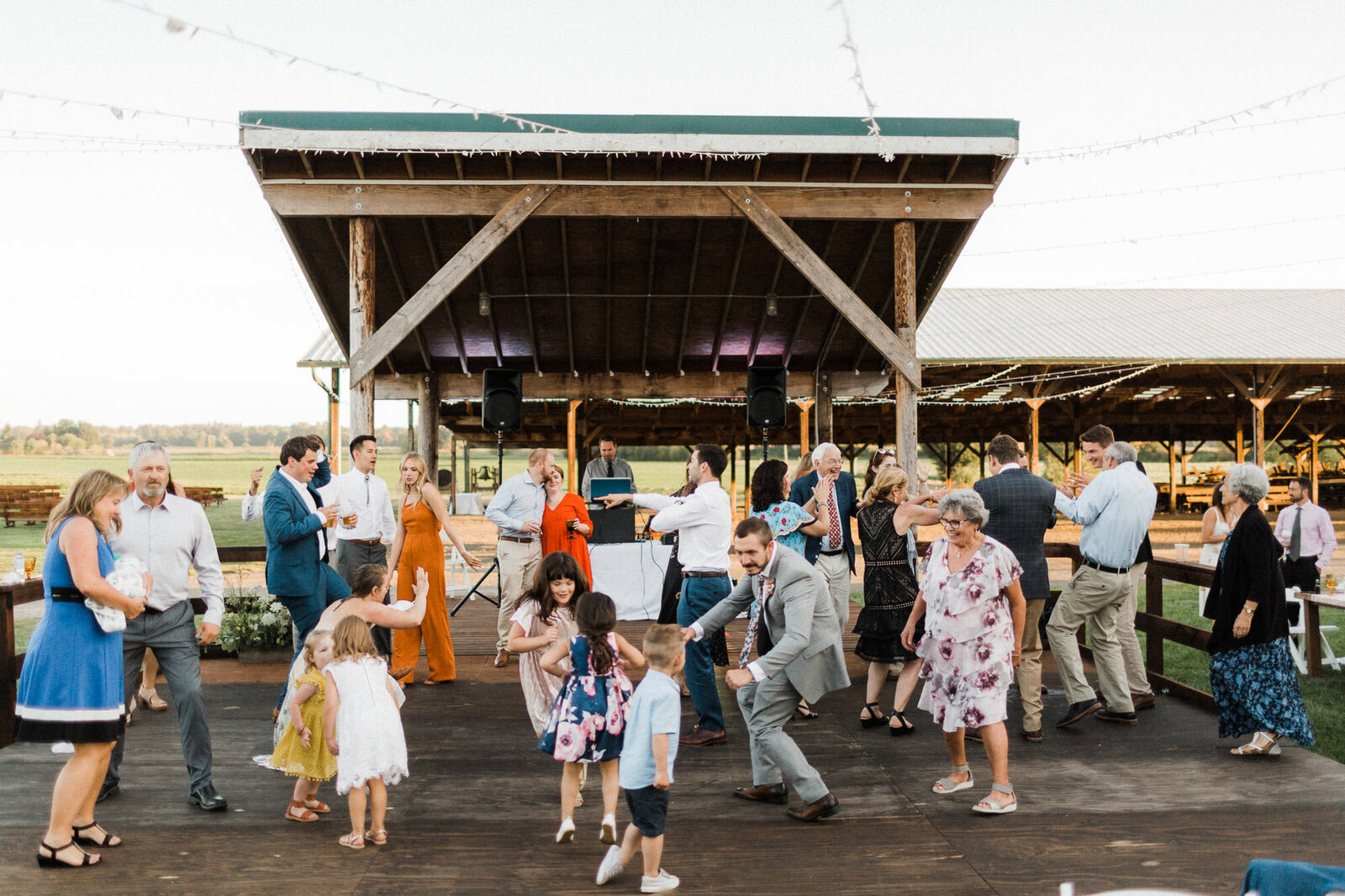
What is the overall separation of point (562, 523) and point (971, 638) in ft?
11.0

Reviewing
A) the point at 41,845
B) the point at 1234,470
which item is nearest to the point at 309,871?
the point at 41,845

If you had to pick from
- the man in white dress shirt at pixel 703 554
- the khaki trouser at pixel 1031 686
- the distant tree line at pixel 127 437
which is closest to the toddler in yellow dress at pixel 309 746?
A: the man in white dress shirt at pixel 703 554

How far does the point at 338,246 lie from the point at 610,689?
7.22 m

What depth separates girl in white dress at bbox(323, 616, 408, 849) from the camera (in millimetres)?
3469

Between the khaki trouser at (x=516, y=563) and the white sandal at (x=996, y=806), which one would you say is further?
the khaki trouser at (x=516, y=563)

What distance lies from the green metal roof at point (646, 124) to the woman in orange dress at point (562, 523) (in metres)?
2.91

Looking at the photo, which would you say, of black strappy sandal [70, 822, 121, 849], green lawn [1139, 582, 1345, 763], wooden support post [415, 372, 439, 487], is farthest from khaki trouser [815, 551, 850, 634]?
wooden support post [415, 372, 439, 487]

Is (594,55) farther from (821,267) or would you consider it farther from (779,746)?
(779,746)

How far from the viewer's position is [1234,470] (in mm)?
4684

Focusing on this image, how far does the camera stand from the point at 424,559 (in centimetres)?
604

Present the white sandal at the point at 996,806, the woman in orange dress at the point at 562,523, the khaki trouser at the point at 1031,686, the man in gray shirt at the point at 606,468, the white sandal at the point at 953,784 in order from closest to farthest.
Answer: the white sandal at the point at 996,806 → the white sandal at the point at 953,784 → the khaki trouser at the point at 1031,686 → the woman in orange dress at the point at 562,523 → the man in gray shirt at the point at 606,468

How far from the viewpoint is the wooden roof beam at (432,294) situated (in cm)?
740

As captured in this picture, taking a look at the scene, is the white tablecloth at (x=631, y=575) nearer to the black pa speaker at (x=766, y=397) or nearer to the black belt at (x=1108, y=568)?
the black pa speaker at (x=766, y=397)

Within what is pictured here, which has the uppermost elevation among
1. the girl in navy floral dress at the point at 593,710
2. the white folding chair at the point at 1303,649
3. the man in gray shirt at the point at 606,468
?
the man in gray shirt at the point at 606,468
